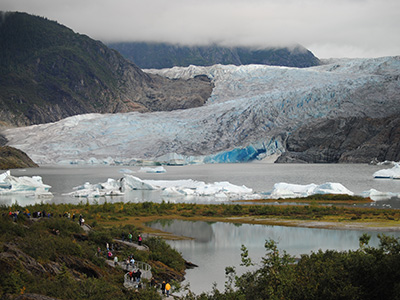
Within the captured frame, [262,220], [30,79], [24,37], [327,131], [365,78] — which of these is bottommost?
[262,220]

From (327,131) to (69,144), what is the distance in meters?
41.8

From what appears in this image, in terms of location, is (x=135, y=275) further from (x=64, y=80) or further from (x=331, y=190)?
(x=64, y=80)

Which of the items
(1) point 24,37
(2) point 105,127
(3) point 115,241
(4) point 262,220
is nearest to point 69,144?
(2) point 105,127

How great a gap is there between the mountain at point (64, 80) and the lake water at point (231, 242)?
106689 mm

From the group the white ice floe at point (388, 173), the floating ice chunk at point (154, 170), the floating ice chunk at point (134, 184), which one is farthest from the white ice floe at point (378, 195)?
the floating ice chunk at point (154, 170)

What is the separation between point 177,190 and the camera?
142 ft

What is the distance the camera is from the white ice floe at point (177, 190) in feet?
135

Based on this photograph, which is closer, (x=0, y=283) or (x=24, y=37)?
(x=0, y=283)

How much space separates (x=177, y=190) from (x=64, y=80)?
426ft

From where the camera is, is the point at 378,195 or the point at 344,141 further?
the point at 344,141

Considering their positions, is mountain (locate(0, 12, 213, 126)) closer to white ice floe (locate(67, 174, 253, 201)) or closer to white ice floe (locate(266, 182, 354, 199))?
white ice floe (locate(67, 174, 253, 201))

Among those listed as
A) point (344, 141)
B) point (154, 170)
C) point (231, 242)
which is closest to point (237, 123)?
point (344, 141)

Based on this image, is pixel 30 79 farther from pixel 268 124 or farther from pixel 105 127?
pixel 268 124

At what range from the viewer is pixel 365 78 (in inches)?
3155
